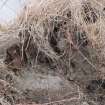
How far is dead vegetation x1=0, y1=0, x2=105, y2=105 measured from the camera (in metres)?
3.04

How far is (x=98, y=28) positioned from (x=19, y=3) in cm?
71

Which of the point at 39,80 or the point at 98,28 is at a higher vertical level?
the point at 98,28

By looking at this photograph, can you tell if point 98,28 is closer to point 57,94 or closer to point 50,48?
point 50,48

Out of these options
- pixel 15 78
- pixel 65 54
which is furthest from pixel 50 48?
pixel 15 78

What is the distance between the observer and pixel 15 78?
310cm

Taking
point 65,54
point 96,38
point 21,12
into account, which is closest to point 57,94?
point 65,54

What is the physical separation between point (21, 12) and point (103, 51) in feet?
2.37

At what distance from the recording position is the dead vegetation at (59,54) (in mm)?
3041

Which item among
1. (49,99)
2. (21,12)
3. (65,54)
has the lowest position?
(49,99)

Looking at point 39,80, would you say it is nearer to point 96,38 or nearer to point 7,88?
point 7,88

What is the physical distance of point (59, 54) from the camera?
316 cm

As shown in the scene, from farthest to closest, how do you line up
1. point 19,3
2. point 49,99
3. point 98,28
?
point 19,3 → point 98,28 → point 49,99

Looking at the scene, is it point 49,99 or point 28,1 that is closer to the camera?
point 49,99

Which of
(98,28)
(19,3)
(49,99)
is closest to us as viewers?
(49,99)
